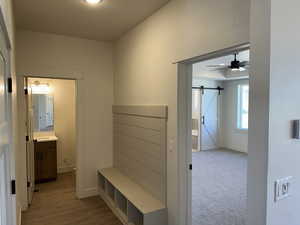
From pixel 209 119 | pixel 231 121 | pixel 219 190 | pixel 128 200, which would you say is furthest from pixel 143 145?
pixel 231 121

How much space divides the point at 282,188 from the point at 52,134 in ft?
15.6

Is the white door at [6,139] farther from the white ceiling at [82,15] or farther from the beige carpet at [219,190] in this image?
the beige carpet at [219,190]

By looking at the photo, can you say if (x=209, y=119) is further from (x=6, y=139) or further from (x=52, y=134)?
(x=6, y=139)

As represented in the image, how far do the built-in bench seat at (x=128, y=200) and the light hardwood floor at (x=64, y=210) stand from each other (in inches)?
5.7

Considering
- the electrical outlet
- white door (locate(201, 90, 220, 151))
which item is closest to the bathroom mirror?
white door (locate(201, 90, 220, 151))

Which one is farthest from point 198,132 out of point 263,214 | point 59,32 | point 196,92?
point 263,214

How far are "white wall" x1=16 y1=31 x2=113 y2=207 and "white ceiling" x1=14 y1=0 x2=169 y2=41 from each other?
0.23 m

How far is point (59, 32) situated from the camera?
135 inches

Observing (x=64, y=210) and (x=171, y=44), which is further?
(x=64, y=210)

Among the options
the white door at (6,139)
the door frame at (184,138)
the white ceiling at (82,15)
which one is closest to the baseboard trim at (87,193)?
the door frame at (184,138)

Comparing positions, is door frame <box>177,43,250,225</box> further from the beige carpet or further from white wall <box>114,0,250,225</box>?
the beige carpet

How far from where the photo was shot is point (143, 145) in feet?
9.93

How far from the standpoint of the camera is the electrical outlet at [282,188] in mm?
1192

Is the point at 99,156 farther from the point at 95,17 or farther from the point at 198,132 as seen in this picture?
the point at 198,132
